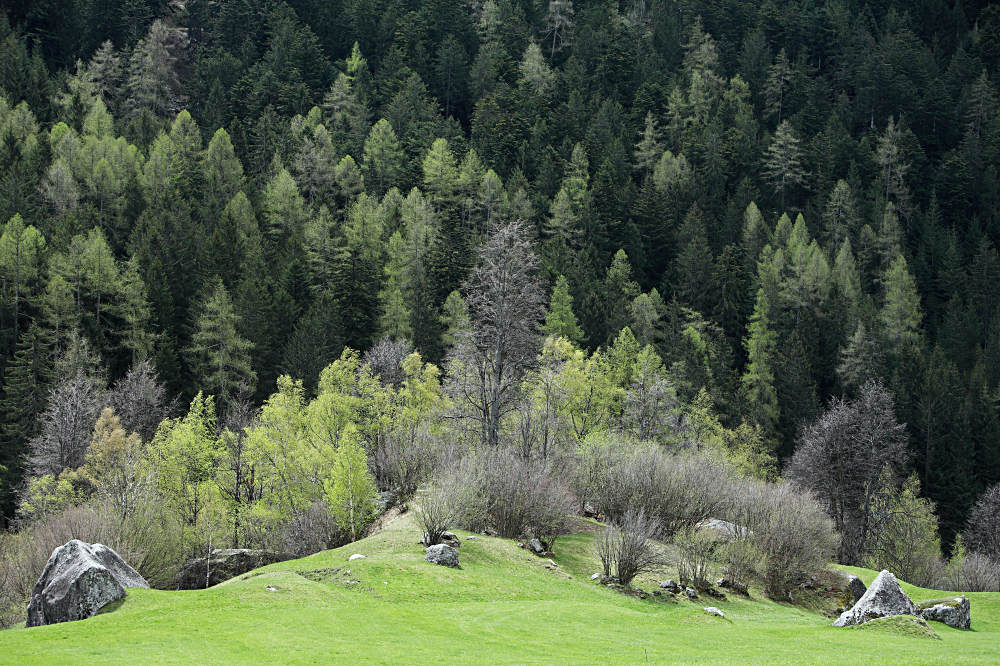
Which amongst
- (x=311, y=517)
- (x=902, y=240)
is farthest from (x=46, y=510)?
(x=902, y=240)

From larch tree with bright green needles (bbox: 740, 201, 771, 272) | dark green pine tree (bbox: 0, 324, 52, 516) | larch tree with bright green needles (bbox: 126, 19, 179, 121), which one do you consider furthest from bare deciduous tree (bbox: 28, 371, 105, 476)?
larch tree with bright green needles (bbox: 126, 19, 179, 121)

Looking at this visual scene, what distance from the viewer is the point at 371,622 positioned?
987 inches

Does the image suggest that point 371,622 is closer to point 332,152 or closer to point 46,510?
point 46,510

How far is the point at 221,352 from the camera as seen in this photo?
283ft

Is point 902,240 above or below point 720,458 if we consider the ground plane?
above

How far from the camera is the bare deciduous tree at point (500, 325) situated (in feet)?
161

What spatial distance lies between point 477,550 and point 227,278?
7192 centimetres

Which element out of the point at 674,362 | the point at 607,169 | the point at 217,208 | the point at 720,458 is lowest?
the point at 720,458

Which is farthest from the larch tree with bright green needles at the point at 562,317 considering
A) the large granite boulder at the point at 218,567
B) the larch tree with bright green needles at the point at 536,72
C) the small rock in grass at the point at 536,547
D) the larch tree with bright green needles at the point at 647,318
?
the larch tree with bright green needles at the point at 536,72

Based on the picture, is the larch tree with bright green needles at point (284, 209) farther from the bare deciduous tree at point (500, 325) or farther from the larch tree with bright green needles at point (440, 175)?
the bare deciduous tree at point (500, 325)

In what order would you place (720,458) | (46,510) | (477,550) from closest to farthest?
1. (477,550)
2. (46,510)
3. (720,458)

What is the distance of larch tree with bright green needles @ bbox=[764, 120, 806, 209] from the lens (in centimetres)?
13875

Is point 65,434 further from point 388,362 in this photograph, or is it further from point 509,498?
point 509,498

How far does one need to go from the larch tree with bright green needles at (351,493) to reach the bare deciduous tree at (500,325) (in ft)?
26.4
